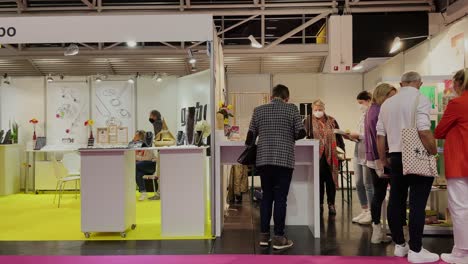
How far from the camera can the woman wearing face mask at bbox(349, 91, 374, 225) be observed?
509 centimetres

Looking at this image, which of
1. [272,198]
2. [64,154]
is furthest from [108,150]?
[64,154]

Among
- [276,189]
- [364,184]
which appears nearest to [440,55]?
[364,184]

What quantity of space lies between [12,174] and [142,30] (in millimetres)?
5434

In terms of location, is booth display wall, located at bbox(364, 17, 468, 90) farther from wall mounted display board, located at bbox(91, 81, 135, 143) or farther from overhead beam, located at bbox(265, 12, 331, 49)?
wall mounted display board, located at bbox(91, 81, 135, 143)

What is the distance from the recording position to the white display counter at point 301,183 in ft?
15.2

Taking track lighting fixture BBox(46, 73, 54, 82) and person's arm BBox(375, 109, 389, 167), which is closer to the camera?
person's arm BBox(375, 109, 389, 167)

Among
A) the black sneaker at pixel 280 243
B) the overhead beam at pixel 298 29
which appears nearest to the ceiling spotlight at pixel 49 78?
the overhead beam at pixel 298 29

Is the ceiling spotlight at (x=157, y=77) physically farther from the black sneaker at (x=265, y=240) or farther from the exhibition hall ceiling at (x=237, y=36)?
the black sneaker at (x=265, y=240)

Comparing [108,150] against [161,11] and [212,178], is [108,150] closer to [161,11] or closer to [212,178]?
[212,178]

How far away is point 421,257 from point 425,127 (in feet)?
3.43

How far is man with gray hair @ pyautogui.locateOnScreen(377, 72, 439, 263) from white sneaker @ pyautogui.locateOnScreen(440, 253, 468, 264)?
0.23 feet

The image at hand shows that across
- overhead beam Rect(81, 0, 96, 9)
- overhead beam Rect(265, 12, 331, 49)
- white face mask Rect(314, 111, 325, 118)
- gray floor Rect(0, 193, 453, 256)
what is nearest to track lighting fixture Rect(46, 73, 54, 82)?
overhead beam Rect(81, 0, 96, 9)

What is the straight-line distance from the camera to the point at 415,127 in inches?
143

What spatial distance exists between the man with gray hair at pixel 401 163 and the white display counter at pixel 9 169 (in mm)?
7002
